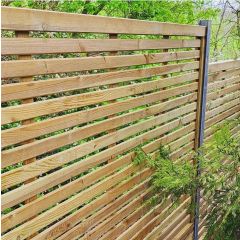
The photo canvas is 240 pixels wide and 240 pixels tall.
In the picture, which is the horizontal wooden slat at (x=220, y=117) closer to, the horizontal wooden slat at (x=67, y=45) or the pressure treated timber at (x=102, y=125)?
the pressure treated timber at (x=102, y=125)

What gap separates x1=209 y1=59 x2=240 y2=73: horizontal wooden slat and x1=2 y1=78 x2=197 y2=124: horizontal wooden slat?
1.34 meters

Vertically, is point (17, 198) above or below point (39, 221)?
above

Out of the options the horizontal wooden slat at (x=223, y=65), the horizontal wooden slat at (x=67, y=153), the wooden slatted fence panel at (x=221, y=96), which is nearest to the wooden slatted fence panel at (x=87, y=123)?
the horizontal wooden slat at (x=67, y=153)

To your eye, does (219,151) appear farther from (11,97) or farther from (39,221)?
(11,97)

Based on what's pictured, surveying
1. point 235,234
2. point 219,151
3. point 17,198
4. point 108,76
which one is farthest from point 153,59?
point 17,198

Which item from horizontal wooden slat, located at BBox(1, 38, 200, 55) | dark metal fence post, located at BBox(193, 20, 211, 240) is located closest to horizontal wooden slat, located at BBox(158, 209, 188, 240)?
dark metal fence post, located at BBox(193, 20, 211, 240)

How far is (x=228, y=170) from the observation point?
2.76 metres

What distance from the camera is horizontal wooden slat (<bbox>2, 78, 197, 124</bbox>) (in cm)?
172

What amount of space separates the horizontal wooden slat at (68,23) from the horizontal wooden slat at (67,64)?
0.48 ft

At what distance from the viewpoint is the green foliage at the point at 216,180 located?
102 inches

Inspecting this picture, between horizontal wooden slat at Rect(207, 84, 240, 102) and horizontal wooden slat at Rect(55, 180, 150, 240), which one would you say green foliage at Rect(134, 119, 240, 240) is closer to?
horizontal wooden slat at Rect(55, 180, 150, 240)

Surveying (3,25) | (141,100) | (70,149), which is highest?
(3,25)

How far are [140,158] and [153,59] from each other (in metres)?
0.71

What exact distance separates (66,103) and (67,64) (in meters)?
0.20
